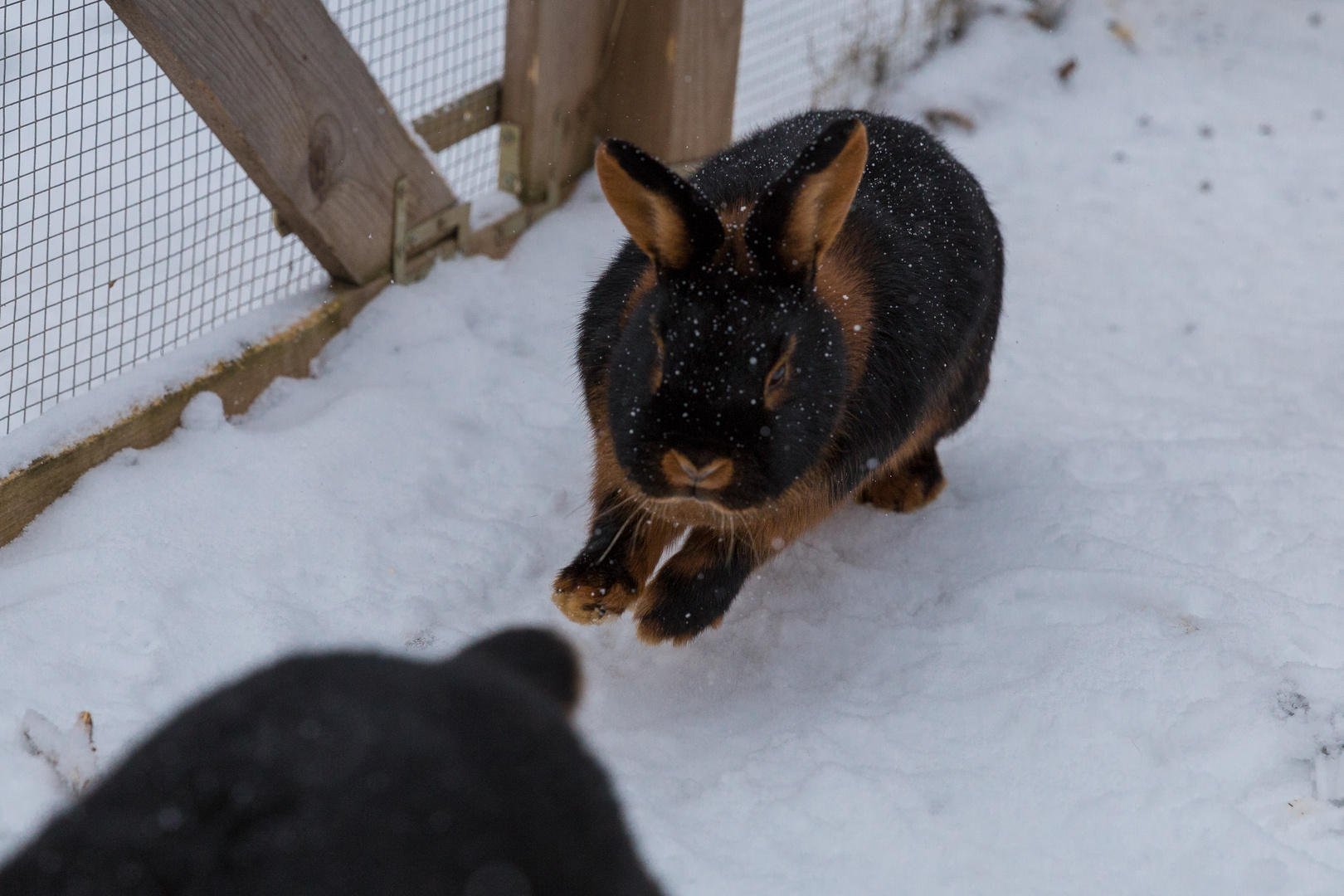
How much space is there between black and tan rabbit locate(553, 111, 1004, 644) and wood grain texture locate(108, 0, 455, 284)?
112 centimetres

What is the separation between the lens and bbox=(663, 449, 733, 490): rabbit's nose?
7.50 ft

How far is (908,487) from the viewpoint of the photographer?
3539mm

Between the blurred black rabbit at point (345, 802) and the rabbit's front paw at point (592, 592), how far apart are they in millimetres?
1263

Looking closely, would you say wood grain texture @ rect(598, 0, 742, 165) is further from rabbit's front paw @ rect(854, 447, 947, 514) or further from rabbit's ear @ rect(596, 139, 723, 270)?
rabbit's ear @ rect(596, 139, 723, 270)

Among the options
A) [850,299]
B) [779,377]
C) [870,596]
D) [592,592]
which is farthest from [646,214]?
[870,596]

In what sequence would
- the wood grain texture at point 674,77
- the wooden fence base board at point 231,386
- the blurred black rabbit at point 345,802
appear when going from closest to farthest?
the blurred black rabbit at point 345,802 → the wooden fence base board at point 231,386 → the wood grain texture at point 674,77

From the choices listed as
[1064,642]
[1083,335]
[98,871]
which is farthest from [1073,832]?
[1083,335]

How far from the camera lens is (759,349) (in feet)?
7.82

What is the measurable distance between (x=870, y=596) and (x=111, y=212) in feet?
7.07

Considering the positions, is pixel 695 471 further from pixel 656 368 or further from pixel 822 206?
pixel 822 206

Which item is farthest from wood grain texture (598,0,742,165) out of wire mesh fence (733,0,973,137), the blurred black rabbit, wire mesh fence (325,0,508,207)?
the blurred black rabbit

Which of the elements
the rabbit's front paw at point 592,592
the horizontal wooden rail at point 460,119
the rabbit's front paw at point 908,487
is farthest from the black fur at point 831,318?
the horizontal wooden rail at point 460,119

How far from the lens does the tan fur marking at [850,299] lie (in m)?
2.69

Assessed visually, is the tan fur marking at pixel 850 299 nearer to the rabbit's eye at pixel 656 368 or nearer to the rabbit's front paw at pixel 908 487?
the rabbit's eye at pixel 656 368
